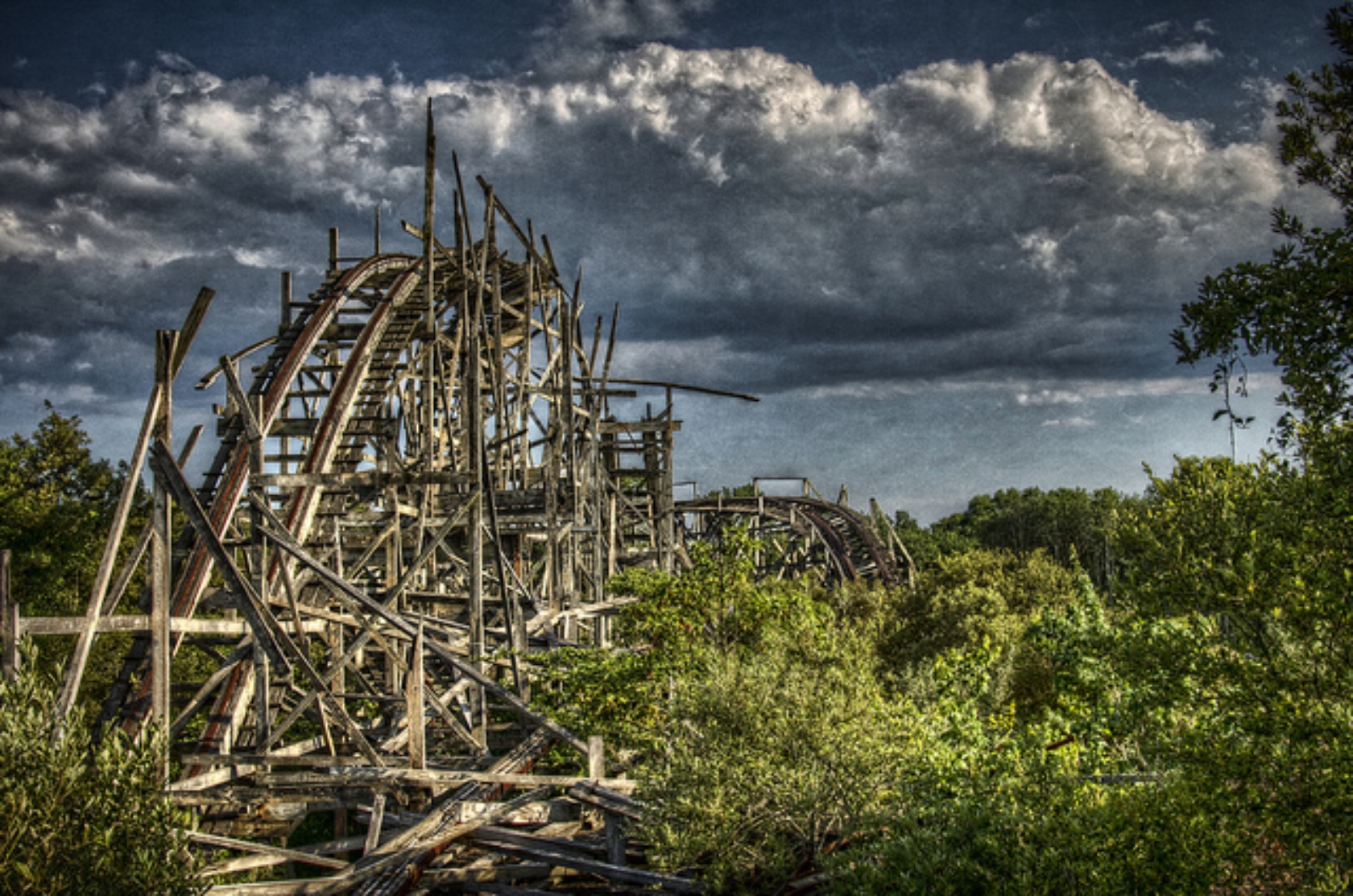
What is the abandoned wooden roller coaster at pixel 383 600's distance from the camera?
9.67 meters

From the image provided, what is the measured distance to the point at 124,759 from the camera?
7.55 meters

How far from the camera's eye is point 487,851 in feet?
35.2

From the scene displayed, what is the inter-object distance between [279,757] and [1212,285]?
414 inches

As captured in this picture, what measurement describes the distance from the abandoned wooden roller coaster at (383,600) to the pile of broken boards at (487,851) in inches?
1.4

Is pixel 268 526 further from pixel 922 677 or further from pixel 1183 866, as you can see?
pixel 1183 866

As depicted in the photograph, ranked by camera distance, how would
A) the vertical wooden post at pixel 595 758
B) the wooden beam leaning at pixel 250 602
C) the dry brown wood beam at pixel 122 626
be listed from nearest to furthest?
the dry brown wood beam at pixel 122 626 → the wooden beam leaning at pixel 250 602 → the vertical wooden post at pixel 595 758

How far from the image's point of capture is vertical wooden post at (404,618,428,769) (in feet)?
34.0

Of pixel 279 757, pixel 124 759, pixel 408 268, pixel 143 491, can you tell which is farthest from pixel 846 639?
pixel 143 491

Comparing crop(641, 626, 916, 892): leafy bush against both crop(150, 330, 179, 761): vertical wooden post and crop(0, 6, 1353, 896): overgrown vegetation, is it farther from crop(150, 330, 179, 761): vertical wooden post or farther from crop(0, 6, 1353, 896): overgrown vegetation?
crop(150, 330, 179, 761): vertical wooden post

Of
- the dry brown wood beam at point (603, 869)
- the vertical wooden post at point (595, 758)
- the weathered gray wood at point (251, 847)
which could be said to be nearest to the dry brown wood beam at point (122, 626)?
the weathered gray wood at point (251, 847)

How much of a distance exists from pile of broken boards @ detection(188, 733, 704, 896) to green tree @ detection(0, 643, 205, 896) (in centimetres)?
139

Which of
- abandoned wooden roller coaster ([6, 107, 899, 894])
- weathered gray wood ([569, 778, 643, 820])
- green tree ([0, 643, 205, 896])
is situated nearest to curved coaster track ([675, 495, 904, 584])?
abandoned wooden roller coaster ([6, 107, 899, 894])

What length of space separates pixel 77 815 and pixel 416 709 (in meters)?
3.73

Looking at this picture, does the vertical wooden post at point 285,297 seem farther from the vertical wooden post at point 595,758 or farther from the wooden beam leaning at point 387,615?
the vertical wooden post at point 595,758
